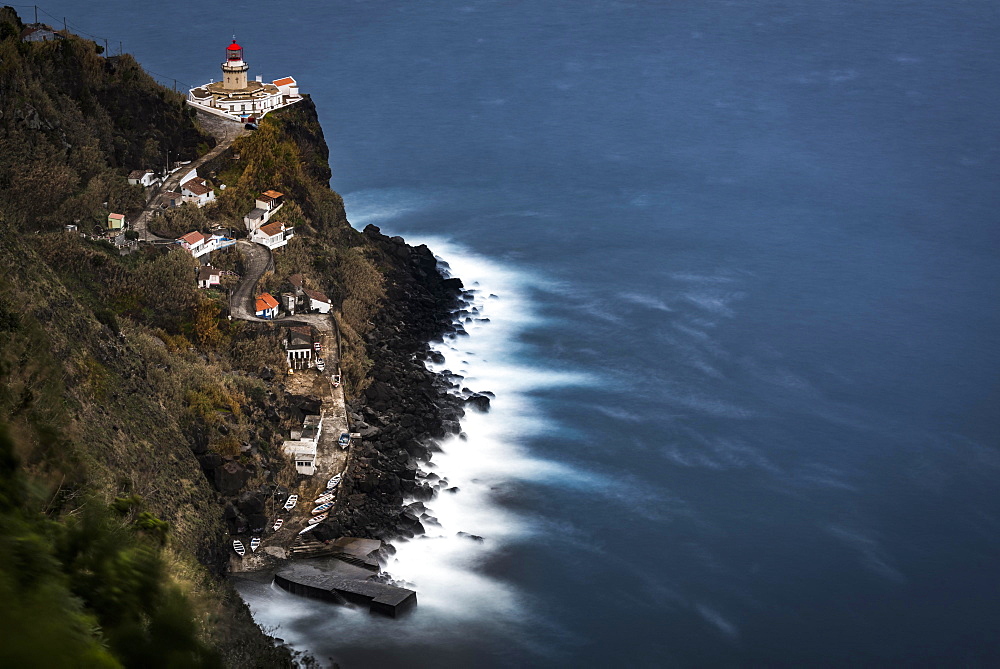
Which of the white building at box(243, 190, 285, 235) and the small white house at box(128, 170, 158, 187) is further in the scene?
the white building at box(243, 190, 285, 235)

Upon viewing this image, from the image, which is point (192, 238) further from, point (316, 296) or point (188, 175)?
point (188, 175)

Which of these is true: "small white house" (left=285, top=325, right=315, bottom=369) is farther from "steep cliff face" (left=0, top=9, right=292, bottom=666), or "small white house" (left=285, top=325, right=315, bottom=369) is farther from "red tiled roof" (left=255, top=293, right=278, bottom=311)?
"red tiled roof" (left=255, top=293, right=278, bottom=311)

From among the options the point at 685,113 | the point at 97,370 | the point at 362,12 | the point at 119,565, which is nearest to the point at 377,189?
the point at 685,113

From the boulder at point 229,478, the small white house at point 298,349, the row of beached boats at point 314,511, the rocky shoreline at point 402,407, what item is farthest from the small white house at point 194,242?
the boulder at point 229,478

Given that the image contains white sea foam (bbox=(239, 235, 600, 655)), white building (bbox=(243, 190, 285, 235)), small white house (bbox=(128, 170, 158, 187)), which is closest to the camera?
white sea foam (bbox=(239, 235, 600, 655))

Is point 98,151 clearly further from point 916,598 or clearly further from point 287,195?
point 916,598

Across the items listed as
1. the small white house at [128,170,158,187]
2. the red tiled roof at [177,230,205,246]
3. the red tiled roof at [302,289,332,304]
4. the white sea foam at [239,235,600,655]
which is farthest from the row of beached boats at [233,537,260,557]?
the small white house at [128,170,158,187]
